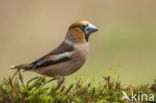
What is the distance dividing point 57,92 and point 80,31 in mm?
1302

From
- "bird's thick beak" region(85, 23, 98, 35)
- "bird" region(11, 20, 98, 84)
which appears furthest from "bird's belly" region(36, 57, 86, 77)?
"bird's thick beak" region(85, 23, 98, 35)

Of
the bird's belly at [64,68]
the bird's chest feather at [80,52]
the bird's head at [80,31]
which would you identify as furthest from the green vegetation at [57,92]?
the bird's head at [80,31]

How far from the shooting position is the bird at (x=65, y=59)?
16.4 feet

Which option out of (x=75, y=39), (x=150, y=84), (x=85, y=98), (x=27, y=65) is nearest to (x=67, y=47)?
(x=75, y=39)

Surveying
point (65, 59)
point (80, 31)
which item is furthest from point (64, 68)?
point (80, 31)

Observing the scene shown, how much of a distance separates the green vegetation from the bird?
355mm

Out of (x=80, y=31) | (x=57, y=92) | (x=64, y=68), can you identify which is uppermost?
(x=80, y=31)

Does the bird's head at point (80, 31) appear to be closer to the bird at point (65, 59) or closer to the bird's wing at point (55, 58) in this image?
the bird at point (65, 59)

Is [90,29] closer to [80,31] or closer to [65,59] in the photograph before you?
[80,31]

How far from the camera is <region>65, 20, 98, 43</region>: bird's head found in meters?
5.12

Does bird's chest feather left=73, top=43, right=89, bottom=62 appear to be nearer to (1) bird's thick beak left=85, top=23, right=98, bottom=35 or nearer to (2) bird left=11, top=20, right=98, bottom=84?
(2) bird left=11, top=20, right=98, bottom=84

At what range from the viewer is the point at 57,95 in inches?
156

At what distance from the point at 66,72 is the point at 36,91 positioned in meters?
1.20

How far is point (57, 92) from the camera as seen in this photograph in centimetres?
421
